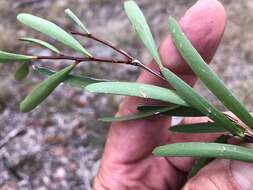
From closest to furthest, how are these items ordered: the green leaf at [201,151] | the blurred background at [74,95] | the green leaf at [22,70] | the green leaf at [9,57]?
the green leaf at [201,151] < the green leaf at [9,57] < the green leaf at [22,70] < the blurred background at [74,95]

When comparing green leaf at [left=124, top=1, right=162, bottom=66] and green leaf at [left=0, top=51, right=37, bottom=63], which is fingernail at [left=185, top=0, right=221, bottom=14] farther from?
green leaf at [left=0, top=51, right=37, bottom=63]

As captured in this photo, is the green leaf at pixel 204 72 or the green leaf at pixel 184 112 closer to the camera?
the green leaf at pixel 204 72

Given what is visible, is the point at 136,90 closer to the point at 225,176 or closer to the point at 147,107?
the point at 147,107

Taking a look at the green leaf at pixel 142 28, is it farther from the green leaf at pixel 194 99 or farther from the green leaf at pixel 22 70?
the green leaf at pixel 22 70

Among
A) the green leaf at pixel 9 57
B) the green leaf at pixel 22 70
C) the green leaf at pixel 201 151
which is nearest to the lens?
the green leaf at pixel 201 151

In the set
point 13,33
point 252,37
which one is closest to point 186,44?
point 252,37

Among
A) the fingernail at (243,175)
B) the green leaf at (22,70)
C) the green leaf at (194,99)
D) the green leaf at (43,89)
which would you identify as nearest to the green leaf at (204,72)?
the green leaf at (194,99)
